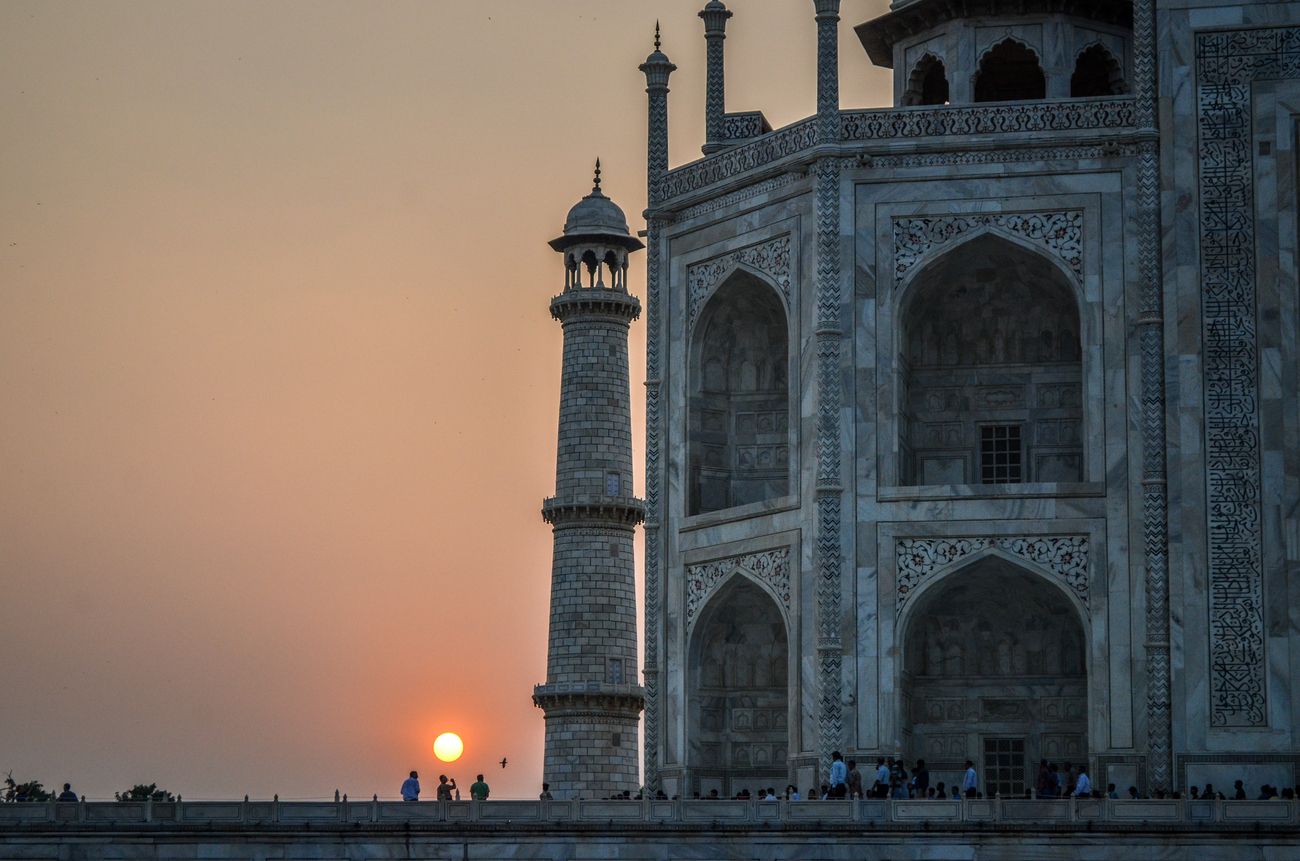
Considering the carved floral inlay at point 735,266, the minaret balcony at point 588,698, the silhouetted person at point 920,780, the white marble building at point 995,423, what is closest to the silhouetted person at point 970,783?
the silhouetted person at point 920,780

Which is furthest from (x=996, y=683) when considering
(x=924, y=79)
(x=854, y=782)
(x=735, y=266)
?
(x=924, y=79)

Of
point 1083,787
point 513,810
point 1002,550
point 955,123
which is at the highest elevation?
point 955,123

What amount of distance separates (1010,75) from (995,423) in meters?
5.20

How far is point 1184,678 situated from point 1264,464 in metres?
2.62

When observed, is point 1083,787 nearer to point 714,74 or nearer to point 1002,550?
point 1002,550

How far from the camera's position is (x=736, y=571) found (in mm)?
31000

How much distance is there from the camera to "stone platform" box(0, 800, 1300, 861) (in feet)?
82.7

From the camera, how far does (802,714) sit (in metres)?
29.4

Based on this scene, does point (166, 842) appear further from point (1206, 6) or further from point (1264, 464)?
point (1206, 6)

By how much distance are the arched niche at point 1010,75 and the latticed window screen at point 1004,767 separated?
8.31 m

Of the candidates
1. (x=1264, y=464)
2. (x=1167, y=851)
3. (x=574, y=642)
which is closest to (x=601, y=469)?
(x=574, y=642)

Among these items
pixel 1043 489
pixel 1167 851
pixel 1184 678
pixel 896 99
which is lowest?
pixel 1167 851

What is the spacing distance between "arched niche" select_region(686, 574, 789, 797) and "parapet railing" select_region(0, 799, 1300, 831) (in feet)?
16.5

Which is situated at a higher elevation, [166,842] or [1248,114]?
[1248,114]
